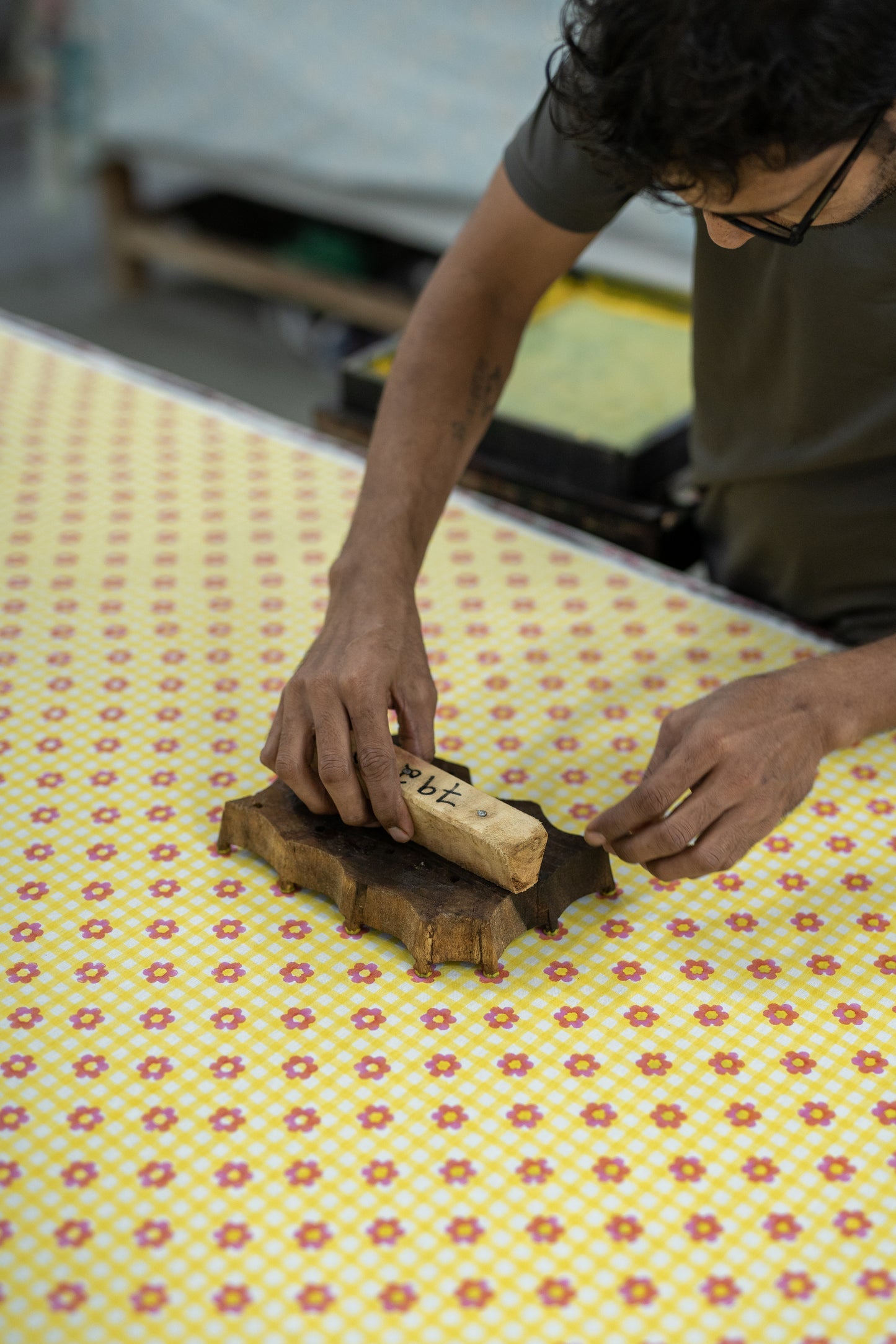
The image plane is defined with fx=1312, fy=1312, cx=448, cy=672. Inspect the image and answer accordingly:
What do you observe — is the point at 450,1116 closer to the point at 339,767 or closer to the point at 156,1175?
the point at 156,1175

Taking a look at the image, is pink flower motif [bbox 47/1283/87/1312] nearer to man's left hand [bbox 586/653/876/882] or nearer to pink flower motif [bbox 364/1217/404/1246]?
pink flower motif [bbox 364/1217/404/1246]

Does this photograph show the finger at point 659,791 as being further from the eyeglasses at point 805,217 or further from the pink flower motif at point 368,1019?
the eyeglasses at point 805,217

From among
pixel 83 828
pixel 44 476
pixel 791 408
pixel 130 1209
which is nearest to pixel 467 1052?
pixel 130 1209

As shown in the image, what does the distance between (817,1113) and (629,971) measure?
177mm

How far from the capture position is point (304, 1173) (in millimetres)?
852

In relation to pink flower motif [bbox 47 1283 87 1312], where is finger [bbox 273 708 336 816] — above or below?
above

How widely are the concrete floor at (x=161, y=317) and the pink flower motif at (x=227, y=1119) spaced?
111 inches

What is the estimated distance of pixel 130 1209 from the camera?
2.71ft

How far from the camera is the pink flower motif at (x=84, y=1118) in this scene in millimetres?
880

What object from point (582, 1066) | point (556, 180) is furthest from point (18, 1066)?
point (556, 180)

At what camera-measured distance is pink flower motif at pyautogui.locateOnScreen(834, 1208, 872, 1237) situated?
0.82 meters

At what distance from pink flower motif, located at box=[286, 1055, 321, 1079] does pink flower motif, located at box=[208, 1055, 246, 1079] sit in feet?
0.10

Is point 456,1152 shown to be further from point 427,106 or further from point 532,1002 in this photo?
point 427,106

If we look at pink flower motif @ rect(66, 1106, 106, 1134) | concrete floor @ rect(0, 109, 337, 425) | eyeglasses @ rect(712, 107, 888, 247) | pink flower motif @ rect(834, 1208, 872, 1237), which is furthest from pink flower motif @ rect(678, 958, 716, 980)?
concrete floor @ rect(0, 109, 337, 425)
